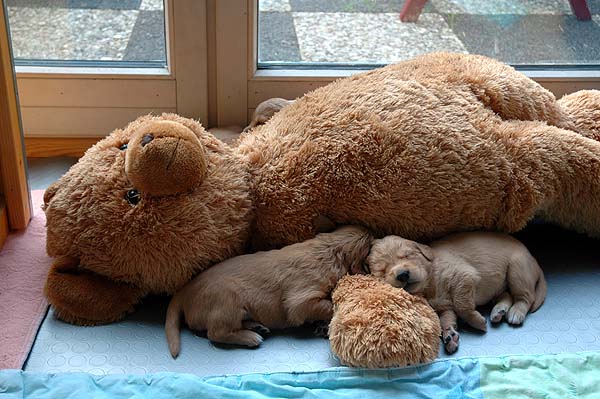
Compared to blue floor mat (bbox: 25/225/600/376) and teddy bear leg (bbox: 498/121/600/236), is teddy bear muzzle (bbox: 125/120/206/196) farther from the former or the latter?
teddy bear leg (bbox: 498/121/600/236)

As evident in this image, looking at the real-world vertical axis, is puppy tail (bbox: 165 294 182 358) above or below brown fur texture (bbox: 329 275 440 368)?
below

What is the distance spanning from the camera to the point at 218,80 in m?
1.82

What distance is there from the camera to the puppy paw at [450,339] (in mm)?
1362

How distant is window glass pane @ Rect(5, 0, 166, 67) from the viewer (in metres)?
1.79

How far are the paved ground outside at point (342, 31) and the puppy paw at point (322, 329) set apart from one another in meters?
0.75

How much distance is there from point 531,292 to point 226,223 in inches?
24.1

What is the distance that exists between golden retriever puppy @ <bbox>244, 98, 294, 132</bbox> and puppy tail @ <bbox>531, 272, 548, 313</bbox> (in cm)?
66

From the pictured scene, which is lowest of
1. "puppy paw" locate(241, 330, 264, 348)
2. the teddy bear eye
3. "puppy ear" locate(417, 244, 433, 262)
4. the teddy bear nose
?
"puppy paw" locate(241, 330, 264, 348)

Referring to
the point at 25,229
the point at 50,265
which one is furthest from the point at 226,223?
the point at 25,229

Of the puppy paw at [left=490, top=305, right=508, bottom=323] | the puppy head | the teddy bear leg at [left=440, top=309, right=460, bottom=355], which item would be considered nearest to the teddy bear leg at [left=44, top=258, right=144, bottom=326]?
the puppy head

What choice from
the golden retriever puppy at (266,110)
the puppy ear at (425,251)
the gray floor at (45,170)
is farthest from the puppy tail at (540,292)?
the gray floor at (45,170)

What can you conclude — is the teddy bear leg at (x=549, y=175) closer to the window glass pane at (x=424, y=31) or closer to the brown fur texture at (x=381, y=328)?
the brown fur texture at (x=381, y=328)

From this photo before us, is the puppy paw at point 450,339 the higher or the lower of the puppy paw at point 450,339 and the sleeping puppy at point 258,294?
the lower

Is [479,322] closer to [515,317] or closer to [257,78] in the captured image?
[515,317]
